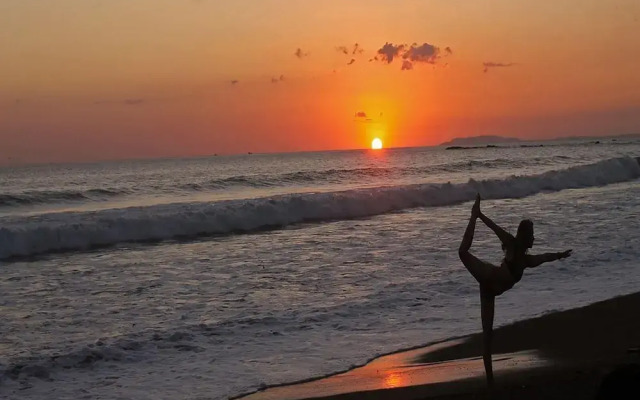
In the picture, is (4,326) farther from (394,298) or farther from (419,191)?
(419,191)

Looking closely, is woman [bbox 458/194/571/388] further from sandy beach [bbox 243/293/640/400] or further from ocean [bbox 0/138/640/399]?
ocean [bbox 0/138/640/399]

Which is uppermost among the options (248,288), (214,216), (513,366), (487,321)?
(487,321)

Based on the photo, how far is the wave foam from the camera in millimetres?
20438

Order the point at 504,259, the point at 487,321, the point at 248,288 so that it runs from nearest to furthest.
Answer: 1. the point at 504,259
2. the point at 487,321
3. the point at 248,288

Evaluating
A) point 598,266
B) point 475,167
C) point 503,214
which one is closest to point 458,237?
point 598,266

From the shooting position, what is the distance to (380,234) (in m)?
19.9

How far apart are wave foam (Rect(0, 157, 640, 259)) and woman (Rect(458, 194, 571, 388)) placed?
1564cm

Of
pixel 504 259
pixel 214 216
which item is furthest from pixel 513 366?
pixel 214 216

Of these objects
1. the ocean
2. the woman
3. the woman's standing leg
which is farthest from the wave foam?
the woman

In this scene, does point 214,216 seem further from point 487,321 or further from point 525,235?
point 525,235

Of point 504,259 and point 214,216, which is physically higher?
point 504,259

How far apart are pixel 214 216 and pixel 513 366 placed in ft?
59.9

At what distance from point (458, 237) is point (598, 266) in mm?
4894

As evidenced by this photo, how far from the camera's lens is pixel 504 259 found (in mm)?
5777
